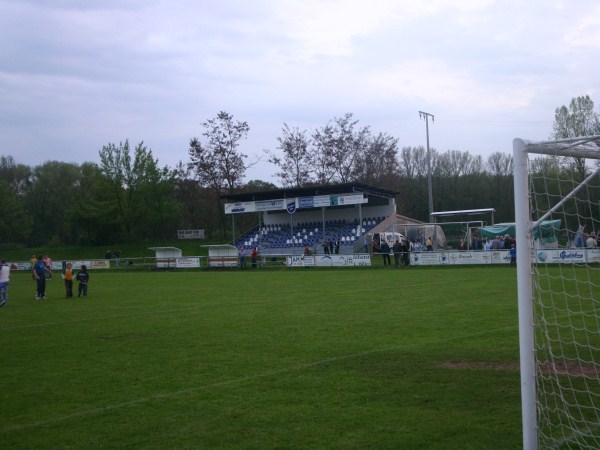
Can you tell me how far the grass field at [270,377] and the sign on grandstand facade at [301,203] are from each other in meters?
30.6

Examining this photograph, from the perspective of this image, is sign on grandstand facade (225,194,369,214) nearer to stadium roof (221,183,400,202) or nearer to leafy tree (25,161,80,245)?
stadium roof (221,183,400,202)

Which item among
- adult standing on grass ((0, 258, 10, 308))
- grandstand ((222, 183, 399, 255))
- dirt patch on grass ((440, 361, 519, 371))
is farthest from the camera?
grandstand ((222, 183, 399, 255))

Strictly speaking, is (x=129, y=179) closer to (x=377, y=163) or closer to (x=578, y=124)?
(x=377, y=163)

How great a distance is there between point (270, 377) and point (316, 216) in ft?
154

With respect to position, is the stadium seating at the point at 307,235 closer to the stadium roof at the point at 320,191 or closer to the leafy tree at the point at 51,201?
the stadium roof at the point at 320,191

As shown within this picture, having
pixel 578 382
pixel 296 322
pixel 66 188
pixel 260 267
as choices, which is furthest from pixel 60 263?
pixel 578 382

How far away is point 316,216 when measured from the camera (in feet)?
183

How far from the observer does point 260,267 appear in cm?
4331

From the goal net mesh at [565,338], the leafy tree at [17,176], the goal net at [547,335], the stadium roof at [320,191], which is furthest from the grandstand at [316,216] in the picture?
the leafy tree at [17,176]

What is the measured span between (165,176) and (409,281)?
57.3 m

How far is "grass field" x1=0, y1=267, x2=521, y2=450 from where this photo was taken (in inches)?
251

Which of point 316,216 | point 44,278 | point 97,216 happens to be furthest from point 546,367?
point 97,216

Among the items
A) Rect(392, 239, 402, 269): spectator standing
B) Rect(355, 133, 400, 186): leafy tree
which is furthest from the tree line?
Rect(392, 239, 402, 269): spectator standing

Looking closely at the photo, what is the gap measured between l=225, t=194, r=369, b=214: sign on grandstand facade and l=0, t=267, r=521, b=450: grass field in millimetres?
30585
